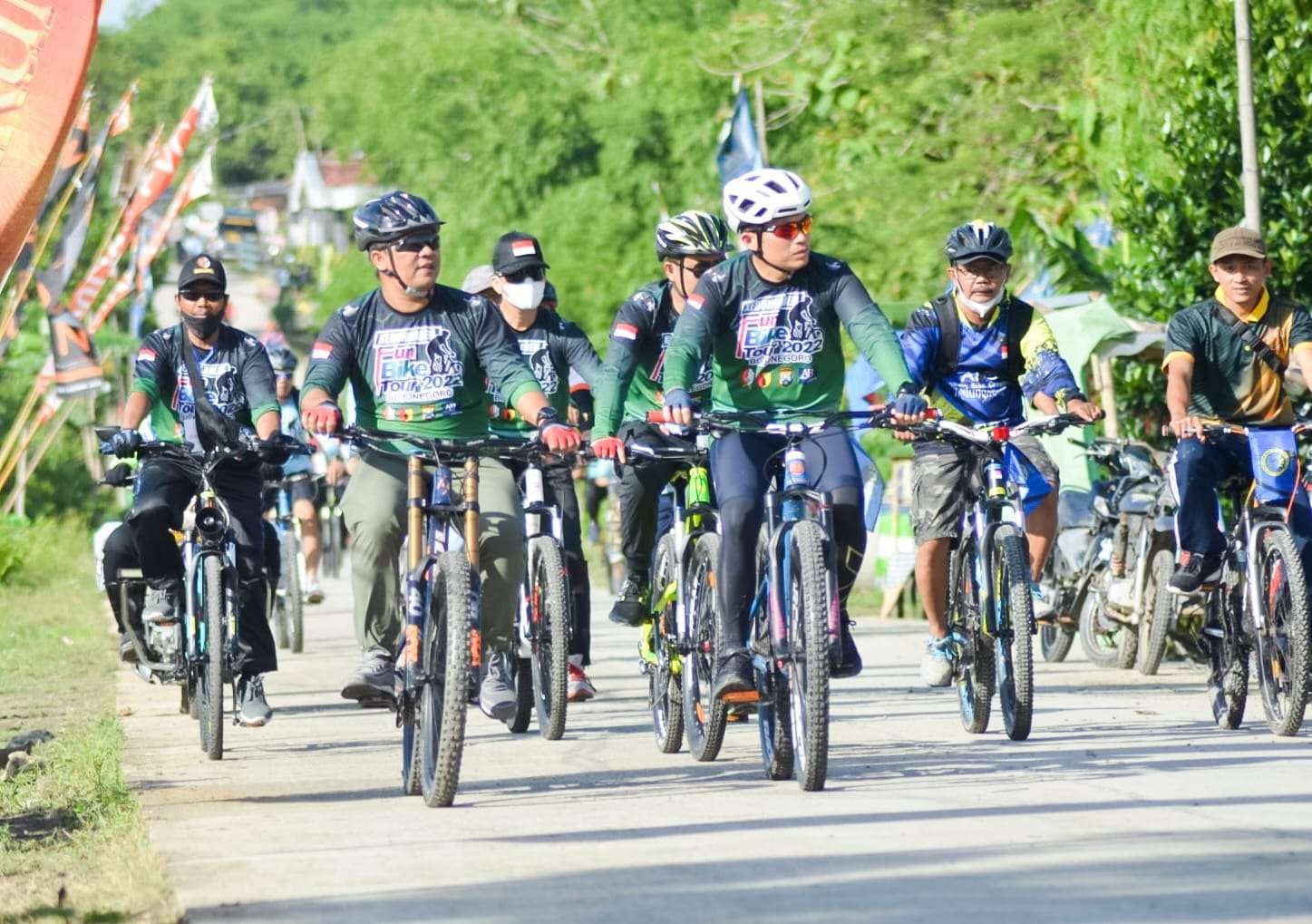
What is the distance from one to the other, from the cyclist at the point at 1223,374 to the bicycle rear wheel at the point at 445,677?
348 cm

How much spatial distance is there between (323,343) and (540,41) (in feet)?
142

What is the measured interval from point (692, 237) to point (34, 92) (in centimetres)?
Answer: 291

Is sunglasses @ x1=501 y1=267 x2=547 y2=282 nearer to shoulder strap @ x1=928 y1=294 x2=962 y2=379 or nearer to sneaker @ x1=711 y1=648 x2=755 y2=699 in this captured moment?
shoulder strap @ x1=928 y1=294 x2=962 y2=379

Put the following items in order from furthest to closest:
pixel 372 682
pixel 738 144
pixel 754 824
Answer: pixel 738 144
pixel 372 682
pixel 754 824

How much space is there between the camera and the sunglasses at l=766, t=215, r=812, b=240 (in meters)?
8.71

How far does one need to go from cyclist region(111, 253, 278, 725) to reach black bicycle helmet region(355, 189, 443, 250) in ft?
5.98

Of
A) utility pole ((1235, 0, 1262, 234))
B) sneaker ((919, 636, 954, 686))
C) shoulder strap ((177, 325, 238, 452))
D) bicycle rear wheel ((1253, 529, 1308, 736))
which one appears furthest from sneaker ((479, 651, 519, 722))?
utility pole ((1235, 0, 1262, 234))

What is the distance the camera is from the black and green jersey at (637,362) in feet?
31.7

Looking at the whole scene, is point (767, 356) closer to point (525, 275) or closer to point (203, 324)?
point (525, 275)

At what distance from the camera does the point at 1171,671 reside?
1342cm

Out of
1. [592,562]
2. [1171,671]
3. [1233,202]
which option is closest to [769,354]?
[1171,671]

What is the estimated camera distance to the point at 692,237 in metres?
10.6

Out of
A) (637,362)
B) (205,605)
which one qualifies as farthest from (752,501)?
(205,605)

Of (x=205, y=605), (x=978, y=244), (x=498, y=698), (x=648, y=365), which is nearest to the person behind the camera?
(x=498, y=698)
